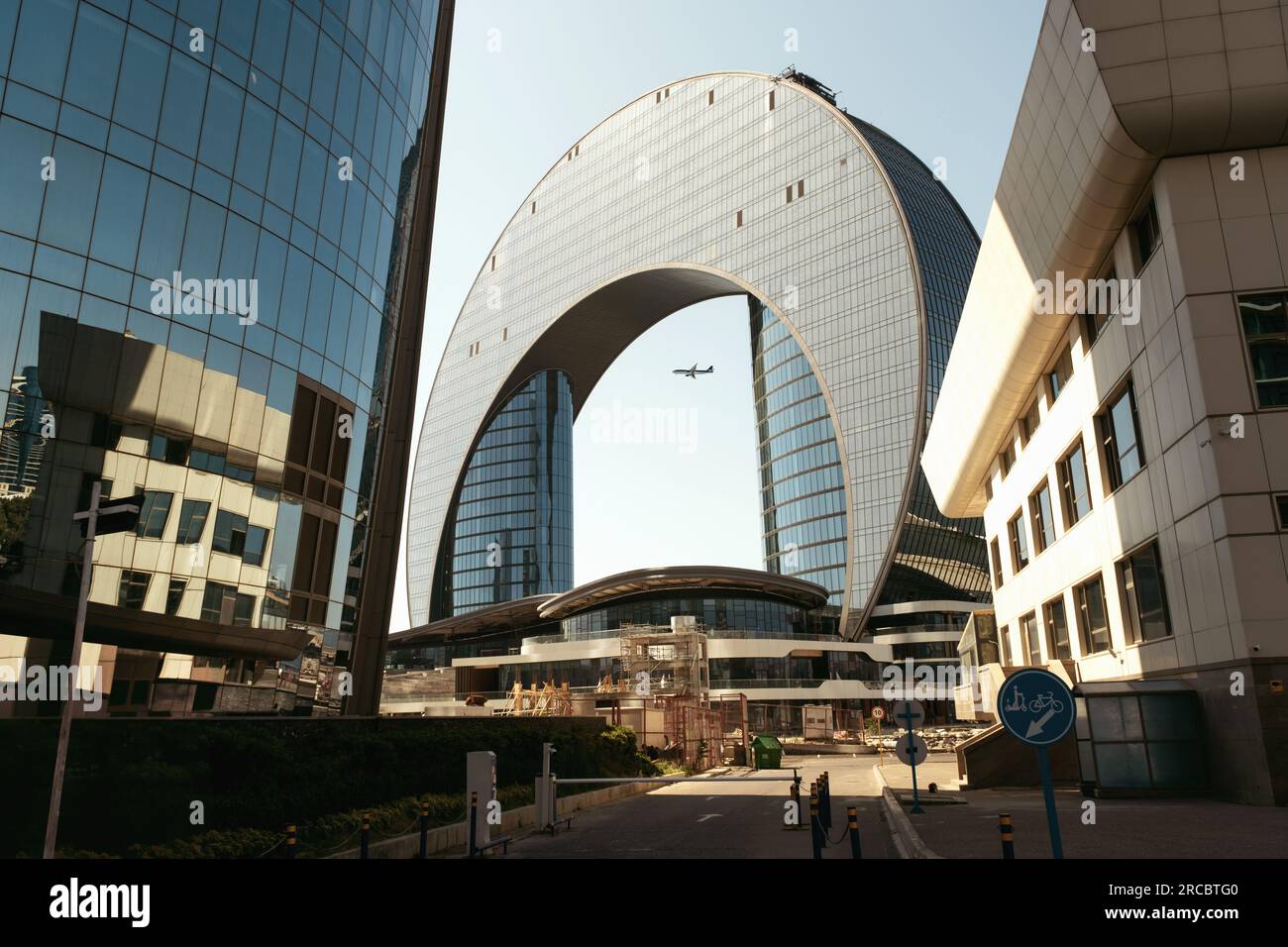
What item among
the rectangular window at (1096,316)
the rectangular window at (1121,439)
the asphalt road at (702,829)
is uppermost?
the rectangular window at (1096,316)

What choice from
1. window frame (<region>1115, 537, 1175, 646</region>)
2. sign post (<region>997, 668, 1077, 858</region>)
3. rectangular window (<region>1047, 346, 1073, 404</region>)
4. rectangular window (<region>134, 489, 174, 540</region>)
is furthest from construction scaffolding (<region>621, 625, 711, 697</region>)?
sign post (<region>997, 668, 1077, 858</region>)

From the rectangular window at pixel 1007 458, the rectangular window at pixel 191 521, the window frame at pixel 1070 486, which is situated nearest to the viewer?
the rectangular window at pixel 191 521

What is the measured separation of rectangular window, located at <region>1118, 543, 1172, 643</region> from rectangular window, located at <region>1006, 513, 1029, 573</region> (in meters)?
11.7

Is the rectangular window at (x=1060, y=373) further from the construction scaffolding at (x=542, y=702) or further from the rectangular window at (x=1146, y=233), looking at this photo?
the construction scaffolding at (x=542, y=702)

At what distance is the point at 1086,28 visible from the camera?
1841 centimetres

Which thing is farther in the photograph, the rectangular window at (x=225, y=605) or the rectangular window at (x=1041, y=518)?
the rectangular window at (x=1041, y=518)

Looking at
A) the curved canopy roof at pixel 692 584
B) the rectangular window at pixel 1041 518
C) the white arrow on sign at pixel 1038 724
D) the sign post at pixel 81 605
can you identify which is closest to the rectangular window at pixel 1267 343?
the white arrow on sign at pixel 1038 724

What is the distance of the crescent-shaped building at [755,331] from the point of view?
353 ft

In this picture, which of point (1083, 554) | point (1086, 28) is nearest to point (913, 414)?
point (1083, 554)

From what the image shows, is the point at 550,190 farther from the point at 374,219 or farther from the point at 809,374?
the point at 374,219

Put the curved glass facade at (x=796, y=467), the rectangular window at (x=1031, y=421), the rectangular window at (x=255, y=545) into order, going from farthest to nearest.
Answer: the curved glass facade at (x=796, y=467) → the rectangular window at (x=1031, y=421) → the rectangular window at (x=255, y=545)

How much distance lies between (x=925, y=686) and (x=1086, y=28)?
286 feet

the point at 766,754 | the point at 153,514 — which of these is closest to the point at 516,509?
the point at 766,754

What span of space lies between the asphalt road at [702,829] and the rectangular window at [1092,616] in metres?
7.83
